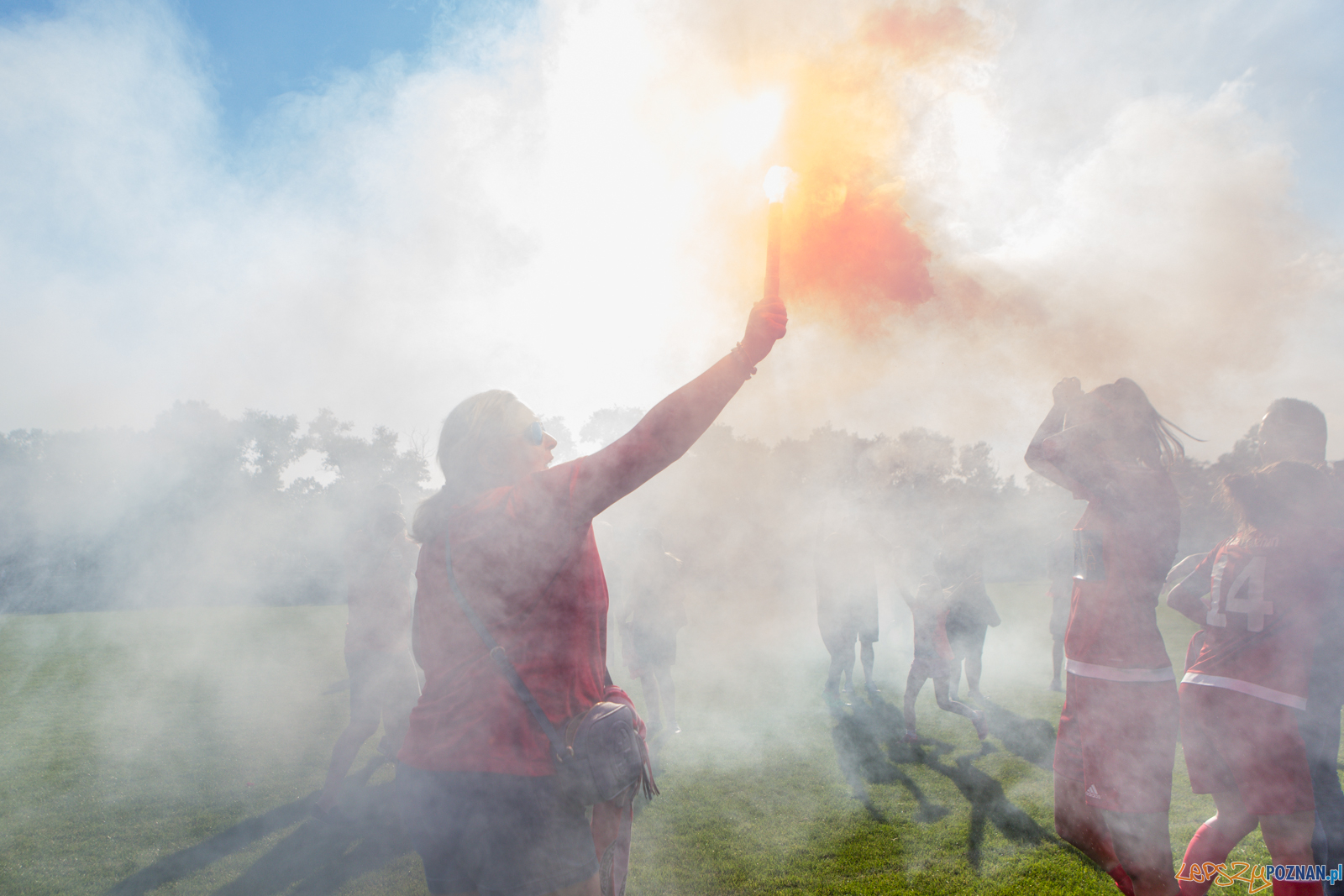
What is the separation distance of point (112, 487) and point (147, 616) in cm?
308

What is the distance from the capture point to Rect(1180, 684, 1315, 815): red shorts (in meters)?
2.11

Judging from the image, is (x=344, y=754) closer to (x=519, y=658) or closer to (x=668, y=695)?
(x=668, y=695)

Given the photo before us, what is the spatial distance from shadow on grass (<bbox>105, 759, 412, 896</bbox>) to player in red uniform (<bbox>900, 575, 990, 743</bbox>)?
4032mm

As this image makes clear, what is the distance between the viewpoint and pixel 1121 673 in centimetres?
206

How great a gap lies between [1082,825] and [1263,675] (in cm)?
88

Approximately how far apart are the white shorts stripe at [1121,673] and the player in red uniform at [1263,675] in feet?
1.45

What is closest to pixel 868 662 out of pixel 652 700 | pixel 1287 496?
pixel 652 700

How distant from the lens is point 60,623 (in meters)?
12.8

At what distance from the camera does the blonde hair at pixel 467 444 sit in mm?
1517

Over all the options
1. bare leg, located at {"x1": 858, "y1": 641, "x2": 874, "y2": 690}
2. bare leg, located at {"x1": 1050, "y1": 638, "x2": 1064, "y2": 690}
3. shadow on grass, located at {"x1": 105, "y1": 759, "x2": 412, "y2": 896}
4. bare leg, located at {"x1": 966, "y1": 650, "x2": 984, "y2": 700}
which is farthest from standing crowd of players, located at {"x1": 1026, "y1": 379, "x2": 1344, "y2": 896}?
bare leg, located at {"x1": 858, "y1": 641, "x2": 874, "y2": 690}

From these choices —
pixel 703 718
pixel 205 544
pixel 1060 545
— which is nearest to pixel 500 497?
pixel 703 718

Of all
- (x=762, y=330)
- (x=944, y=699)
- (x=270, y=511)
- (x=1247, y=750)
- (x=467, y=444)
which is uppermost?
(x=270, y=511)

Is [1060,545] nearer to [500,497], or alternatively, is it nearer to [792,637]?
[792,637]

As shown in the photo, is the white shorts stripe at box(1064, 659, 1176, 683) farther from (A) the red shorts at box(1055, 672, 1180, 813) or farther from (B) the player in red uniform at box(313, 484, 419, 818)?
(B) the player in red uniform at box(313, 484, 419, 818)
